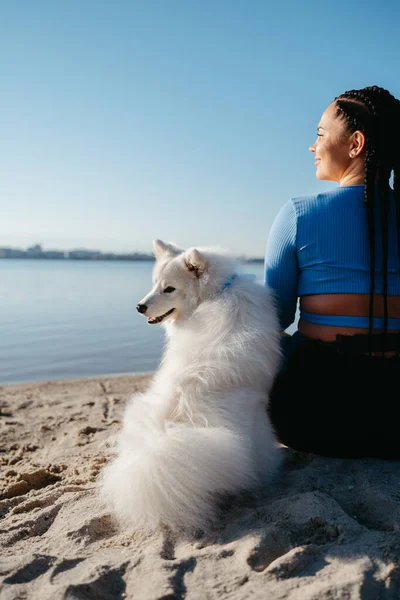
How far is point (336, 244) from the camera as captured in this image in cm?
259

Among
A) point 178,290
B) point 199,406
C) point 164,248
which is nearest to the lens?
point 199,406

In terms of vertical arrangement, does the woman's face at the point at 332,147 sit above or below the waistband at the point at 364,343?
above

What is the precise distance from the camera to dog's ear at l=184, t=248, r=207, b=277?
265 centimetres

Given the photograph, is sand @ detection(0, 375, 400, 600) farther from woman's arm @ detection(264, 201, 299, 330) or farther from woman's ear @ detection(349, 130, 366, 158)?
woman's ear @ detection(349, 130, 366, 158)

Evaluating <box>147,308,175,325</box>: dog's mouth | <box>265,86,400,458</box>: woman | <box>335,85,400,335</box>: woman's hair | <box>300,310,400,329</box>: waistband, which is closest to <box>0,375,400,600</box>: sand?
<box>265,86,400,458</box>: woman

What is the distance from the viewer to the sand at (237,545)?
1642 millimetres

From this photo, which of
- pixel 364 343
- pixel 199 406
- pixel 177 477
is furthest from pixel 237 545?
pixel 364 343

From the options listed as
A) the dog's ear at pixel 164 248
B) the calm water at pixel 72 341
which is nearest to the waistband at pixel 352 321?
the dog's ear at pixel 164 248

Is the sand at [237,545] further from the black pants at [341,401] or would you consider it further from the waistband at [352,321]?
the waistband at [352,321]

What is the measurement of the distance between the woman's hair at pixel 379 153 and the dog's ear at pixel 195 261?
90 centimetres

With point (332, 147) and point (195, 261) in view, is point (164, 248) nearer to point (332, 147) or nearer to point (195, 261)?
point (195, 261)

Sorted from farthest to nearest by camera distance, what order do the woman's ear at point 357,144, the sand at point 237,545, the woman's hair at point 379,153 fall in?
the woman's ear at point 357,144, the woman's hair at point 379,153, the sand at point 237,545

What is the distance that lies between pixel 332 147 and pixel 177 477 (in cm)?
197

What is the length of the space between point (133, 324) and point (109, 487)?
10103mm
